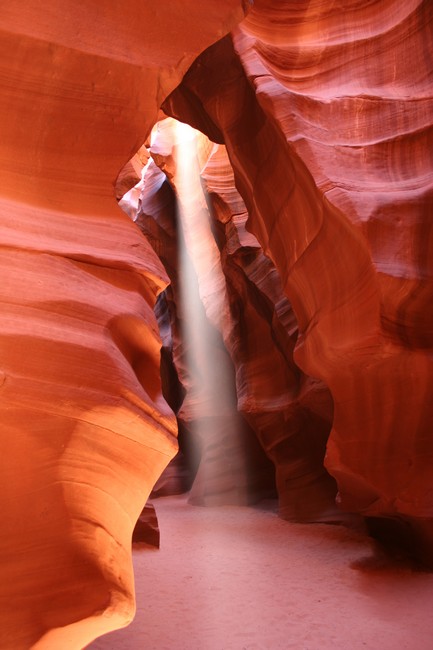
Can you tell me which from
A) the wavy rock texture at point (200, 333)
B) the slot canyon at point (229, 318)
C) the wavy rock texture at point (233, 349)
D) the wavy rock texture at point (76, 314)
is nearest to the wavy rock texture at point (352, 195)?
the slot canyon at point (229, 318)

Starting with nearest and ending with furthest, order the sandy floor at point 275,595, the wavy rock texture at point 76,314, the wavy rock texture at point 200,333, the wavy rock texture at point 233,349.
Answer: the wavy rock texture at point 76,314 → the sandy floor at point 275,595 → the wavy rock texture at point 233,349 → the wavy rock texture at point 200,333

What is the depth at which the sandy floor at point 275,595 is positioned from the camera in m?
5.25

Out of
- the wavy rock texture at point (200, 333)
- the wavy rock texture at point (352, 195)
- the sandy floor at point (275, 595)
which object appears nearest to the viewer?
the sandy floor at point (275, 595)

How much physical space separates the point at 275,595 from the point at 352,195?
4.23 meters

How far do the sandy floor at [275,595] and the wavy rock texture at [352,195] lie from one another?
2.98 ft

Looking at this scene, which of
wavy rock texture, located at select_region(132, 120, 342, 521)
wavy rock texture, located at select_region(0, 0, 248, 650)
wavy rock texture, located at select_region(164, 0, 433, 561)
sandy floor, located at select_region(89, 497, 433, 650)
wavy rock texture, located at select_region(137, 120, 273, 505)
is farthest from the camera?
wavy rock texture, located at select_region(137, 120, 273, 505)

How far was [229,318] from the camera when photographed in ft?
37.3

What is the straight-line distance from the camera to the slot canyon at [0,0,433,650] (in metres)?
2.99

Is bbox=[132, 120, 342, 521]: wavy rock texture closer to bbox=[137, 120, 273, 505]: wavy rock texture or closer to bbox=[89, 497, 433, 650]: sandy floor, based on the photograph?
bbox=[137, 120, 273, 505]: wavy rock texture

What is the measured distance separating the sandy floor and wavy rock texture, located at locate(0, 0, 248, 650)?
7.88ft

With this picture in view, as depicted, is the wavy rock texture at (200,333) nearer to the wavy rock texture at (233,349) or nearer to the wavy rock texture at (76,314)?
the wavy rock texture at (233,349)

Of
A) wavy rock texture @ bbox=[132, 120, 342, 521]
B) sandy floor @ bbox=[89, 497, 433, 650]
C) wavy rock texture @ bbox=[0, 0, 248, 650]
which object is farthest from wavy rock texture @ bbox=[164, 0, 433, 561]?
wavy rock texture @ bbox=[132, 120, 342, 521]

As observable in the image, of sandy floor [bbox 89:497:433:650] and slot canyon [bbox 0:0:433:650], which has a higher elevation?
slot canyon [bbox 0:0:433:650]

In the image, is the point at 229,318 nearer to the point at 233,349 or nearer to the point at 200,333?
the point at 233,349
